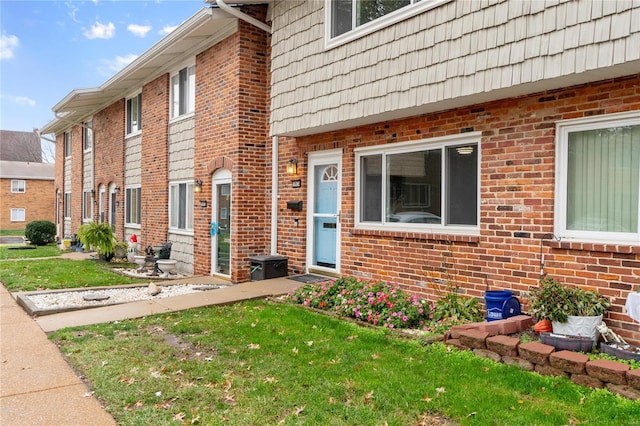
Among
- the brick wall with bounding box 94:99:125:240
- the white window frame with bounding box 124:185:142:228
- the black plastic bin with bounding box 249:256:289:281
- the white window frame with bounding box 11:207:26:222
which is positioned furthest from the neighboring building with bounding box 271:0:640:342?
the white window frame with bounding box 11:207:26:222

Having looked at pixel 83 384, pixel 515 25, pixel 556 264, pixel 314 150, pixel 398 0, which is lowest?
pixel 83 384

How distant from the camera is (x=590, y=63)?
Result: 4551mm

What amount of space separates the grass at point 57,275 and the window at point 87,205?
6653 millimetres

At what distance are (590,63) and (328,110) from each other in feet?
12.9

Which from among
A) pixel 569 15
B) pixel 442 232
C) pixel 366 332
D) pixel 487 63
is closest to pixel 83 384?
pixel 366 332

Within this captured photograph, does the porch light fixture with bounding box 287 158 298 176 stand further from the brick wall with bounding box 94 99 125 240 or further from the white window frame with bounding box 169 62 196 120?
the brick wall with bounding box 94 99 125 240

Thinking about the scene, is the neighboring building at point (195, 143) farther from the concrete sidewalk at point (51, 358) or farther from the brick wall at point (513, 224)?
the brick wall at point (513, 224)

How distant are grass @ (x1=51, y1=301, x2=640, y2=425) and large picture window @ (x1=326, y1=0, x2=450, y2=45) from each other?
4.20 m

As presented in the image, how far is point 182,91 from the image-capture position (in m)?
12.6

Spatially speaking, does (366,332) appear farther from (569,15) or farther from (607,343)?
(569,15)

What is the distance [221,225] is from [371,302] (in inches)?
211

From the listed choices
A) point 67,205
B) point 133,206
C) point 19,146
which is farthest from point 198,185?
point 19,146

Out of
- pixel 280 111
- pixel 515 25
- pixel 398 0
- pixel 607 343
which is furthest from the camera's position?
pixel 280 111

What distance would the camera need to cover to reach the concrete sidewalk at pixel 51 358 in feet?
12.3
